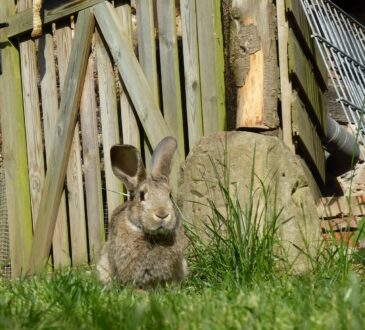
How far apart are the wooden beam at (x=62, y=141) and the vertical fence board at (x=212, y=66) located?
3.95 feet

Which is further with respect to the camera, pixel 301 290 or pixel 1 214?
pixel 1 214

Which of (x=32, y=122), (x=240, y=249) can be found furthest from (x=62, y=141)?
(x=240, y=249)

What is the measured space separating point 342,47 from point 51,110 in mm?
2388

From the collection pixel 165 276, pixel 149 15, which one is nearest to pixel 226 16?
pixel 149 15

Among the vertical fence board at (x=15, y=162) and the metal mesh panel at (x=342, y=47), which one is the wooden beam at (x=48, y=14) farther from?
the metal mesh panel at (x=342, y=47)

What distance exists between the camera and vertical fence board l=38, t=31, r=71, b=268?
617 cm

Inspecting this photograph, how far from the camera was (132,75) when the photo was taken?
544 cm

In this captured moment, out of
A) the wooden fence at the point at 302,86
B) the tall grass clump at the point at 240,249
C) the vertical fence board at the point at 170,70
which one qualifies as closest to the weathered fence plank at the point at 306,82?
the wooden fence at the point at 302,86

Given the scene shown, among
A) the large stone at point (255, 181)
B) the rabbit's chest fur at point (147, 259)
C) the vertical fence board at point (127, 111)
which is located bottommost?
the rabbit's chest fur at point (147, 259)

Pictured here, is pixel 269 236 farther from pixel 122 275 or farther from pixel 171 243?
pixel 122 275

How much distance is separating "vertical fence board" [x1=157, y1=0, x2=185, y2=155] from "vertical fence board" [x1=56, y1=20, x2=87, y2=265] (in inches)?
42.0

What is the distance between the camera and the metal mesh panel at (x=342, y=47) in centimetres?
539

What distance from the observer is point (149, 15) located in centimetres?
539

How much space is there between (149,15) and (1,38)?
184cm
